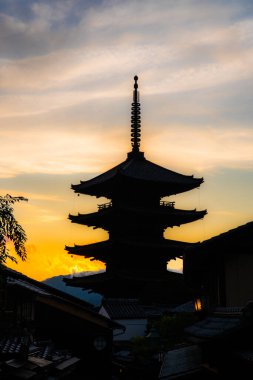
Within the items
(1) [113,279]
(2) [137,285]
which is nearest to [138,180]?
(1) [113,279]

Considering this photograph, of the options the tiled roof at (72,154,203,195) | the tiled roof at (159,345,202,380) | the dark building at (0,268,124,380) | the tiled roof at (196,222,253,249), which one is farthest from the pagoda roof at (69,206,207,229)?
the tiled roof at (196,222,253,249)

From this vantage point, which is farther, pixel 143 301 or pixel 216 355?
pixel 143 301

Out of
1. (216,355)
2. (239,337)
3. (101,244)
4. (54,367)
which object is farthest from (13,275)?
(101,244)

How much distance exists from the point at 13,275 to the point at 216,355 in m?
7.07

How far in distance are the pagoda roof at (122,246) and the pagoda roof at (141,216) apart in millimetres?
2157

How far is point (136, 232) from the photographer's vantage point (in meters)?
55.0

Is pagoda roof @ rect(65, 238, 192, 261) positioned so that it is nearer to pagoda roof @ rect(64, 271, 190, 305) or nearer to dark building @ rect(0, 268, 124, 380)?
pagoda roof @ rect(64, 271, 190, 305)

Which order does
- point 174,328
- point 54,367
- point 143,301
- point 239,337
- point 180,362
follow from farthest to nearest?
point 143,301, point 174,328, point 180,362, point 54,367, point 239,337

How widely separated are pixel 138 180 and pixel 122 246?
643cm

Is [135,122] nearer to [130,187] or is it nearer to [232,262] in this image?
[130,187]

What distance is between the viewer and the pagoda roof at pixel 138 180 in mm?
54500

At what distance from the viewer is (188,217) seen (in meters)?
55.4

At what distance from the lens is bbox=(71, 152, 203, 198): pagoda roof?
54.5 metres

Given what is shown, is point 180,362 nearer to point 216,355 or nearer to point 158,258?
point 216,355
